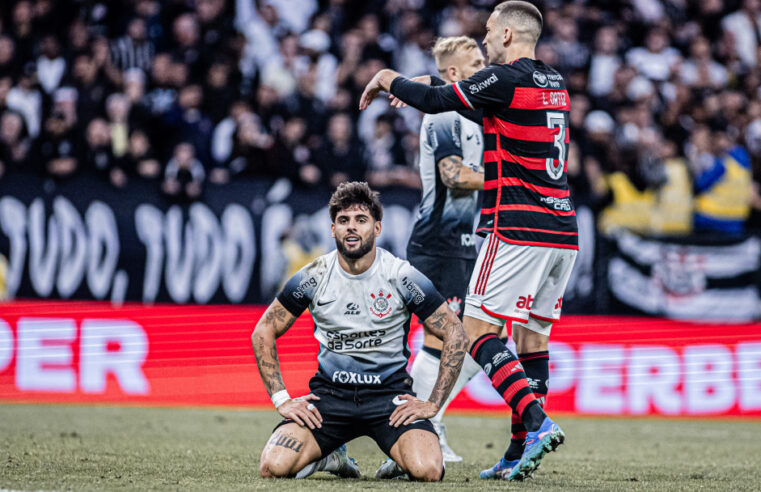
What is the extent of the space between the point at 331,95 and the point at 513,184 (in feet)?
25.2

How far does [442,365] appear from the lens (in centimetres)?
533

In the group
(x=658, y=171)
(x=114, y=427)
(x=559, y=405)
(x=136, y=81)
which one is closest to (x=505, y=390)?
(x=114, y=427)

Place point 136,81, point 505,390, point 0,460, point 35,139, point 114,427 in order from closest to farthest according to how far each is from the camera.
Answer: point 505,390, point 0,460, point 114,427, point 35,139, point 136,81

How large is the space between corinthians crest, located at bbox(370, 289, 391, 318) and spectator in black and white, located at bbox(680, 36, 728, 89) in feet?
33.8

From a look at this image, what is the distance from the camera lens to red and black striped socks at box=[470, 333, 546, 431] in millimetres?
5227

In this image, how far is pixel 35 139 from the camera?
37.8 feet

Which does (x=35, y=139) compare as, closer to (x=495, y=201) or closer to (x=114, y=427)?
(x=114, y=427)

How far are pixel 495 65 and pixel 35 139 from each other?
7.54 metres

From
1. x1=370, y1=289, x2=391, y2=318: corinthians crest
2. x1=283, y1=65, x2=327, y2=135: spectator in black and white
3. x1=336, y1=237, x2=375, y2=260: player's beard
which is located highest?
x1=283, y1=65, x2=327, y2=135: spectator in black and white

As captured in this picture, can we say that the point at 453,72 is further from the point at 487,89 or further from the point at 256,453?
the point at 256,453

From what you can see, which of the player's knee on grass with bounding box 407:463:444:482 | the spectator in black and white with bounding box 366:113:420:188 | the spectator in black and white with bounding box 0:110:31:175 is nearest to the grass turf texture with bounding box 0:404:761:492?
the player's knee on grass with bounding box 407:463:444:482

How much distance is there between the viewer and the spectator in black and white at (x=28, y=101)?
1178 cm

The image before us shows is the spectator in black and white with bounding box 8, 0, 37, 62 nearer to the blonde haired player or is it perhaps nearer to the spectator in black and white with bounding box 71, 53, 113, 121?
the spectator in black and white with bounding box 71, 53, 113, 121

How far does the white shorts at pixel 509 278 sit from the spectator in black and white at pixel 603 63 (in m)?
8.93
